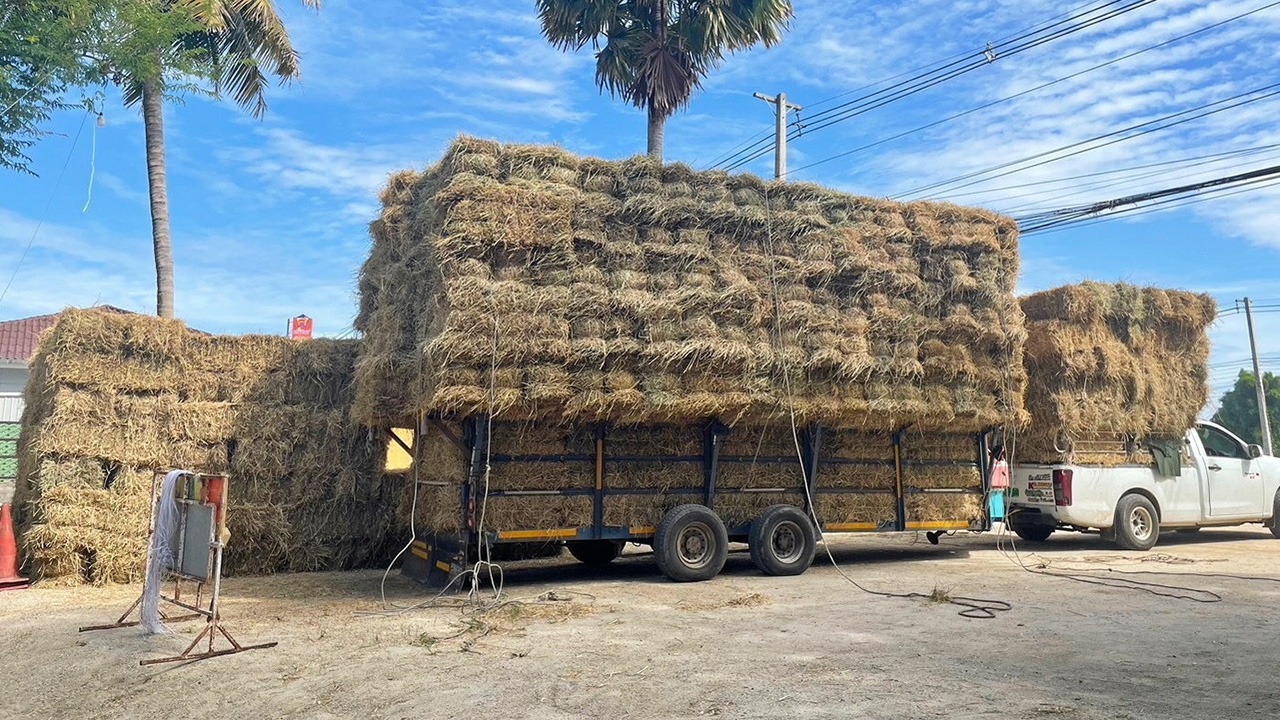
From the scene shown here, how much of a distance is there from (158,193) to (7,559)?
9110 mm

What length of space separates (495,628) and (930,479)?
6.57 meters

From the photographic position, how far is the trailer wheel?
984 centimetres

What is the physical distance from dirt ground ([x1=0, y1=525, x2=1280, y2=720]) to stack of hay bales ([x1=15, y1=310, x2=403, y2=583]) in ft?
2.84

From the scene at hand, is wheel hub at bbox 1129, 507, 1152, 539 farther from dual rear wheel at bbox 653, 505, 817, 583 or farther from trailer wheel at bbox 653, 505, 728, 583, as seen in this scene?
trailer wheel at bbox 653, 505, 728, 583

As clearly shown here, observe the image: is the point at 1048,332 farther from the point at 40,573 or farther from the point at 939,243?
the point at 40,573

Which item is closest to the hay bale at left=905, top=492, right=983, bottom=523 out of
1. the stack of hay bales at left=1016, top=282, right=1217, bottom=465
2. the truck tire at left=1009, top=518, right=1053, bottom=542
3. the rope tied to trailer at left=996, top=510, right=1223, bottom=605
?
the rope tied to trailer at left=996, top=510, right=1223, bottom=605

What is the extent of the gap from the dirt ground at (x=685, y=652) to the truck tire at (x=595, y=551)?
3.76 ft

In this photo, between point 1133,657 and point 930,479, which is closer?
point 1133,657

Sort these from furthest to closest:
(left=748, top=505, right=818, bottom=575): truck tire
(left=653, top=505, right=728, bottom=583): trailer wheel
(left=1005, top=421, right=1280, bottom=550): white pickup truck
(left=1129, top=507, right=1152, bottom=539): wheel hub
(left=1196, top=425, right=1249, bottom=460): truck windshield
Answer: (left=1196, top=425, right=1249, bottom=460): truck windshield → (left=1129, top=507, right=1152, bottom=539): wheel hub → (left=1005, top=421, right=1280, bottom=550): white pickup truck → (left=748, top=505, right=818, bottom=575): truck tire → (left=653, top=505, right=728, bottom=583): trailer wheel

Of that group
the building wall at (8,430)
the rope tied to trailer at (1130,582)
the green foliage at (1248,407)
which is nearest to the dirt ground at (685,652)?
the rope tied to trailer at (1130,582)

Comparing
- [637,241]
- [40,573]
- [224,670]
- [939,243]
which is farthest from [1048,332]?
[40,573]

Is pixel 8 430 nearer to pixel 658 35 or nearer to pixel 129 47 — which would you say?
pixel 129 47

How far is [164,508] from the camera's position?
7.48 meters

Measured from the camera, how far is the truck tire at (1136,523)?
43.2ft
